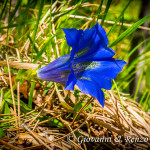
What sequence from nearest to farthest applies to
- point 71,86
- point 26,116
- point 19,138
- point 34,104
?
point 71,86, point 19,138, point 26,116, point 34,104

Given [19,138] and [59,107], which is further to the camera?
[59,107]

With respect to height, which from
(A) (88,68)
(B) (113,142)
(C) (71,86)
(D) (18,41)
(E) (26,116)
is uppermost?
(D) (18,41)

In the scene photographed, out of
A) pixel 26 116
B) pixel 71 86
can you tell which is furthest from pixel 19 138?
pixel 71 86

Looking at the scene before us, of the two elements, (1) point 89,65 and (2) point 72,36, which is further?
(1) point 89,65

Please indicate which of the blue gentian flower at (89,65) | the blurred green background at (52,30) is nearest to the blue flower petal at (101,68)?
the blue gentian flower at (89,65)

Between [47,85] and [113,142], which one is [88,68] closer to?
[47,85]

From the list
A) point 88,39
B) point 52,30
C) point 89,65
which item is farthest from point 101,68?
point 52,30

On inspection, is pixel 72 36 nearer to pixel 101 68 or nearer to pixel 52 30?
pixel 101 68

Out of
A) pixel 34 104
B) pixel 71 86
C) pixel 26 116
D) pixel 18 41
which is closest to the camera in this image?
pixel 71 86
